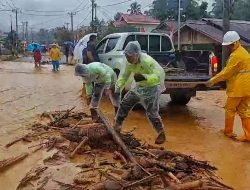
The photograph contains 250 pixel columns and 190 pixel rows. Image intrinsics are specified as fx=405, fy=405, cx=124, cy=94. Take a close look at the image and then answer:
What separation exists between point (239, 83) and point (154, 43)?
13.2 ft

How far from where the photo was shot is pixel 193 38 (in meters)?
26.4

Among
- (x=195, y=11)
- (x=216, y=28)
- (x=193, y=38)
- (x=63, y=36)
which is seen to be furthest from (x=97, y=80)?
(x=63, y=36)

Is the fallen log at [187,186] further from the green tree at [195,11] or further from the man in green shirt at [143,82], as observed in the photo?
the green tree at [195,11]

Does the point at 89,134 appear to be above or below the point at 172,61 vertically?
below

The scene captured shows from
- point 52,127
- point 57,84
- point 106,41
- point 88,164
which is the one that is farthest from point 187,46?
point 88,164

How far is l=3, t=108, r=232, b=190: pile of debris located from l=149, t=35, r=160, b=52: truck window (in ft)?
13.9

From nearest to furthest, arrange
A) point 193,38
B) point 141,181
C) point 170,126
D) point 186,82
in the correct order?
point 141,181 < point 170,126 < point 186,82 < point 193,38

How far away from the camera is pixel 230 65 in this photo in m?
7.24

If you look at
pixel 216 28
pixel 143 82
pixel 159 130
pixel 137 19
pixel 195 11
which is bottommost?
pixel 159 130

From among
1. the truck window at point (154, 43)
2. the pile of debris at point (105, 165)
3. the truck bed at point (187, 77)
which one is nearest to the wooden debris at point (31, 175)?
the pile of debris at point (105, 165)

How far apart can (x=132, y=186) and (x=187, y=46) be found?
Answer: 23.3 meters

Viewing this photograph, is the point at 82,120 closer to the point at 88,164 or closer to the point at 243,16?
the point at 88,164

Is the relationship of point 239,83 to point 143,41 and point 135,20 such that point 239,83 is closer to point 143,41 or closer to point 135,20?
point 143,41

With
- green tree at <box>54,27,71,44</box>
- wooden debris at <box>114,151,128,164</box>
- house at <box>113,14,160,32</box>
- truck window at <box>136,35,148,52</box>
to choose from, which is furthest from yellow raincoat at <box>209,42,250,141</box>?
green tree at <box>54,27,71,44</box>
